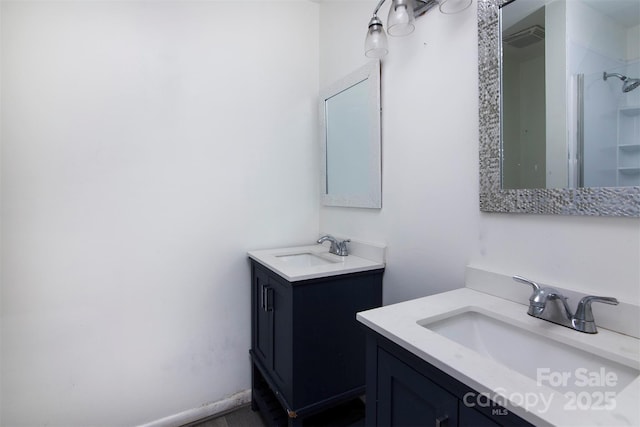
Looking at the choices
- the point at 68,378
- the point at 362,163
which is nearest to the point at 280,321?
the point at 362,163

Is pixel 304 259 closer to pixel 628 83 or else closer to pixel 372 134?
pixel 372 134

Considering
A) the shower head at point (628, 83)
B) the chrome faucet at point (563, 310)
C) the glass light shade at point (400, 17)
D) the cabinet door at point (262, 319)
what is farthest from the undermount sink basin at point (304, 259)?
the shower head at point (628, 83)

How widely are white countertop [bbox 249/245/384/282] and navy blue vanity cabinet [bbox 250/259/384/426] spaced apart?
3cm

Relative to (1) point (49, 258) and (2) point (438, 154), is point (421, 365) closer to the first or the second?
(2) point (438, 154)

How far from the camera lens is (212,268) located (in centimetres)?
169

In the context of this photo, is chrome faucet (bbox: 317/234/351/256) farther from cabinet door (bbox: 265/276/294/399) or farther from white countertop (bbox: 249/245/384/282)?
cabinet door (bbox: 265/276/294/399)

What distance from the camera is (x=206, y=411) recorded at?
65.6 inches

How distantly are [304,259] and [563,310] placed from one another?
123 centimetres

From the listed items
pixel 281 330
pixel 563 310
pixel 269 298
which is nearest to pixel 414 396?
pixel 563 310

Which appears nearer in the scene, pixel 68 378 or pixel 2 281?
pixel 2 281

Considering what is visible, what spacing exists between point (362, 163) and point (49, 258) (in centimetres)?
154

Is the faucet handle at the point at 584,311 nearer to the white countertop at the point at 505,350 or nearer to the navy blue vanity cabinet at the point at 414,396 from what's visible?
the white countertop at the point at 505,350

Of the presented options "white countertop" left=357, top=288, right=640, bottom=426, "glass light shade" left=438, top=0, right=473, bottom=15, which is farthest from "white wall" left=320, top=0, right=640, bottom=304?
"white countertop" left=357, top=288, right=640, bottom=426

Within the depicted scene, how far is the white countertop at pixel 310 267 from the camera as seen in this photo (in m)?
1.29
